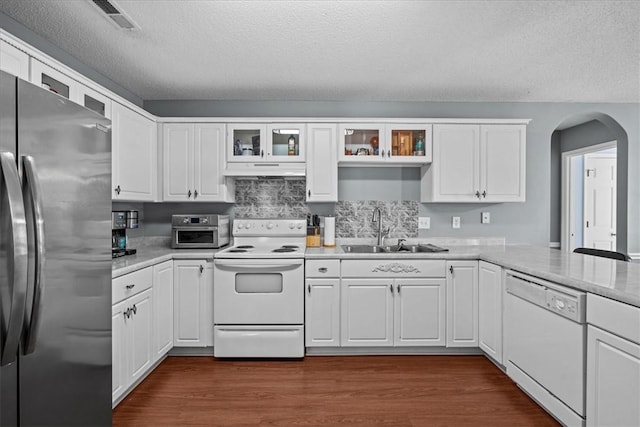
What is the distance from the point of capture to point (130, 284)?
2.36m

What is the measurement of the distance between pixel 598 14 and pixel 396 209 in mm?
2141

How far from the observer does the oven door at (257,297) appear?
9.85ft

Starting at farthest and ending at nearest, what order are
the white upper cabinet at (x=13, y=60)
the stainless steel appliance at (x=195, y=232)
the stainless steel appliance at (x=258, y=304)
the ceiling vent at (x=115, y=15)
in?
the stainless steel appliance at (x=195, y=232), the stainless steel appliance at (x=258, y=304), the ceiling vent at (x=115, y=15), the white upper cabinet at (x=13, y=60)

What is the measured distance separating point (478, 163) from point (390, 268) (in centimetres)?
137

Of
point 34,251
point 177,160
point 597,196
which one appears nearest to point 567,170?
point 597,196

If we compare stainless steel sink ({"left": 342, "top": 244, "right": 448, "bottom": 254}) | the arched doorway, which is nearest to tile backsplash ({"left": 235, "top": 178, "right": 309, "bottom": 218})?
stainless steel sink ({"left": 342, "top": 244, "right": 448, "bottom": 254})

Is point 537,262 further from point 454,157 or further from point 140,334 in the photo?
point 140,334

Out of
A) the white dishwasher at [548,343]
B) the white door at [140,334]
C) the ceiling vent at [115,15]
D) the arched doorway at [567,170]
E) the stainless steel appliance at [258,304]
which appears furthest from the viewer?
the arched doorway at [567,170]

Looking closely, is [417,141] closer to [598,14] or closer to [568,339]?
[598,14]

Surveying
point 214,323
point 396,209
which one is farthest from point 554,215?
point 214,323

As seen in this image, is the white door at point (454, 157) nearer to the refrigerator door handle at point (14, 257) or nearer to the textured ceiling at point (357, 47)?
the textured ceiling at point (357, 47)

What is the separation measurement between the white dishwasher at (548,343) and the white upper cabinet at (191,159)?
2.64 m

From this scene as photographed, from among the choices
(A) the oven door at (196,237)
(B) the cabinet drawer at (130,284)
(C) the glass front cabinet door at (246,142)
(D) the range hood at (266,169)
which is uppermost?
(C) the glass front cabinet door at (246,142)

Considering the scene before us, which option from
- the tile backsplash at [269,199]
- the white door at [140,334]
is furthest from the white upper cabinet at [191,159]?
the white door at [140,334]
